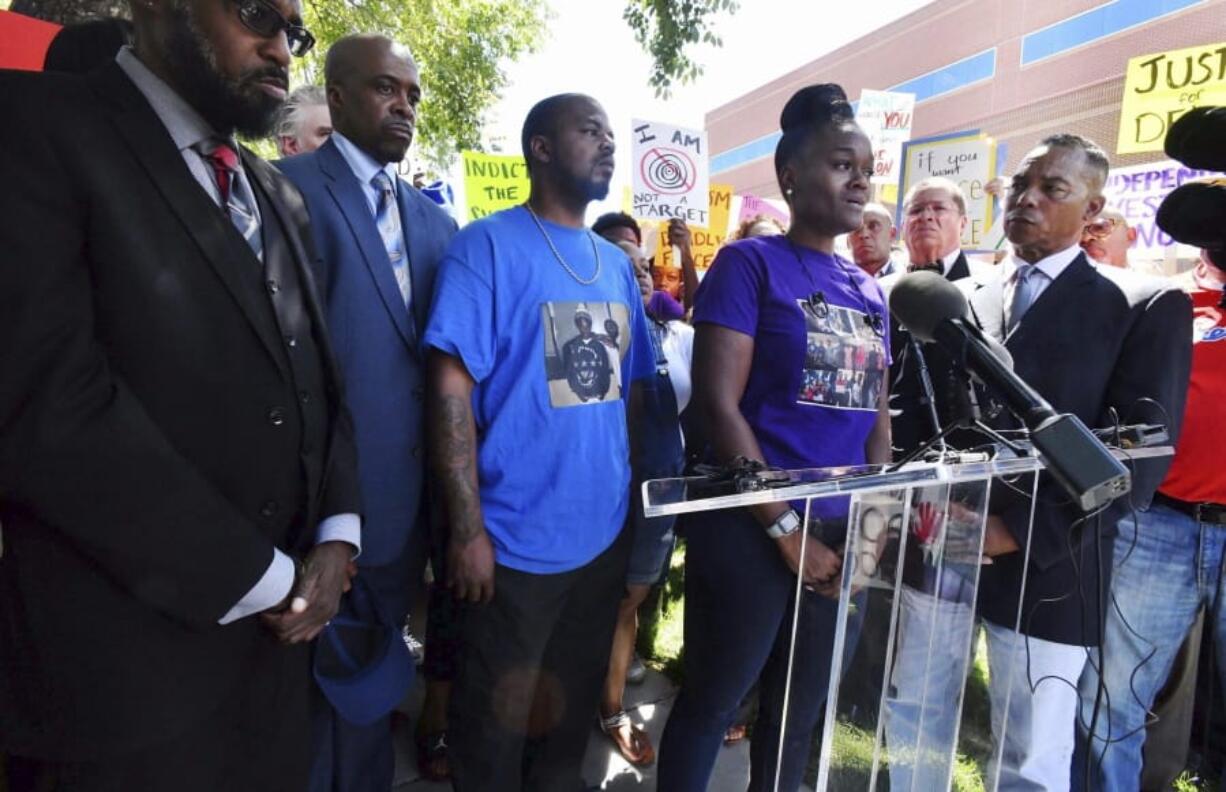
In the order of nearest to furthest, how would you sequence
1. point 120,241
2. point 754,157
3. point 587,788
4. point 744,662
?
point 120,241 < point 744,662 < point 587,788 < point 754,157

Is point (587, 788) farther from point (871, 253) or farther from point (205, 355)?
point (871, 253)

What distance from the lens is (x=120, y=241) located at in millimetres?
1108

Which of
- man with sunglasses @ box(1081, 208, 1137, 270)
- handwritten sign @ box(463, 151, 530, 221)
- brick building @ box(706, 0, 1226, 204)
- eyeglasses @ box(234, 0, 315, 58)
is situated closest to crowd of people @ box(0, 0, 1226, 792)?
eyeglasses @ box(234, 0, 315, 58)

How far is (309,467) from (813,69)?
35520 millimetres

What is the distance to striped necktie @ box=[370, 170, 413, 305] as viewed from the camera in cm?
196

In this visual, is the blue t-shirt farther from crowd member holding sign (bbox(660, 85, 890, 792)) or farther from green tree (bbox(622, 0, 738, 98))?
green tree (bbox(622, 0, 738, 98))

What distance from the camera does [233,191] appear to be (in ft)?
4.65

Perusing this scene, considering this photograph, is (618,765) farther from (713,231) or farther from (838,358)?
(713,231)

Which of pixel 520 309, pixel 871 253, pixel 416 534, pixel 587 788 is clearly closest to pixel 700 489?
pixel 520 309

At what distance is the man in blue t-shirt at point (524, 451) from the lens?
1.81 meters

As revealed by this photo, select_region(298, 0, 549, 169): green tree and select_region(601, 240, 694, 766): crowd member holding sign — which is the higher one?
select_region(298, 0, 549, 169): green tree

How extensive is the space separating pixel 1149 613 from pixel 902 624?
64.4 inches

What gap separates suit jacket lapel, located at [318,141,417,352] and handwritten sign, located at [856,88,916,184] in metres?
6.90

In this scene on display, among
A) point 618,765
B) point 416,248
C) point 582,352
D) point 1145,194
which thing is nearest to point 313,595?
point 582,352
